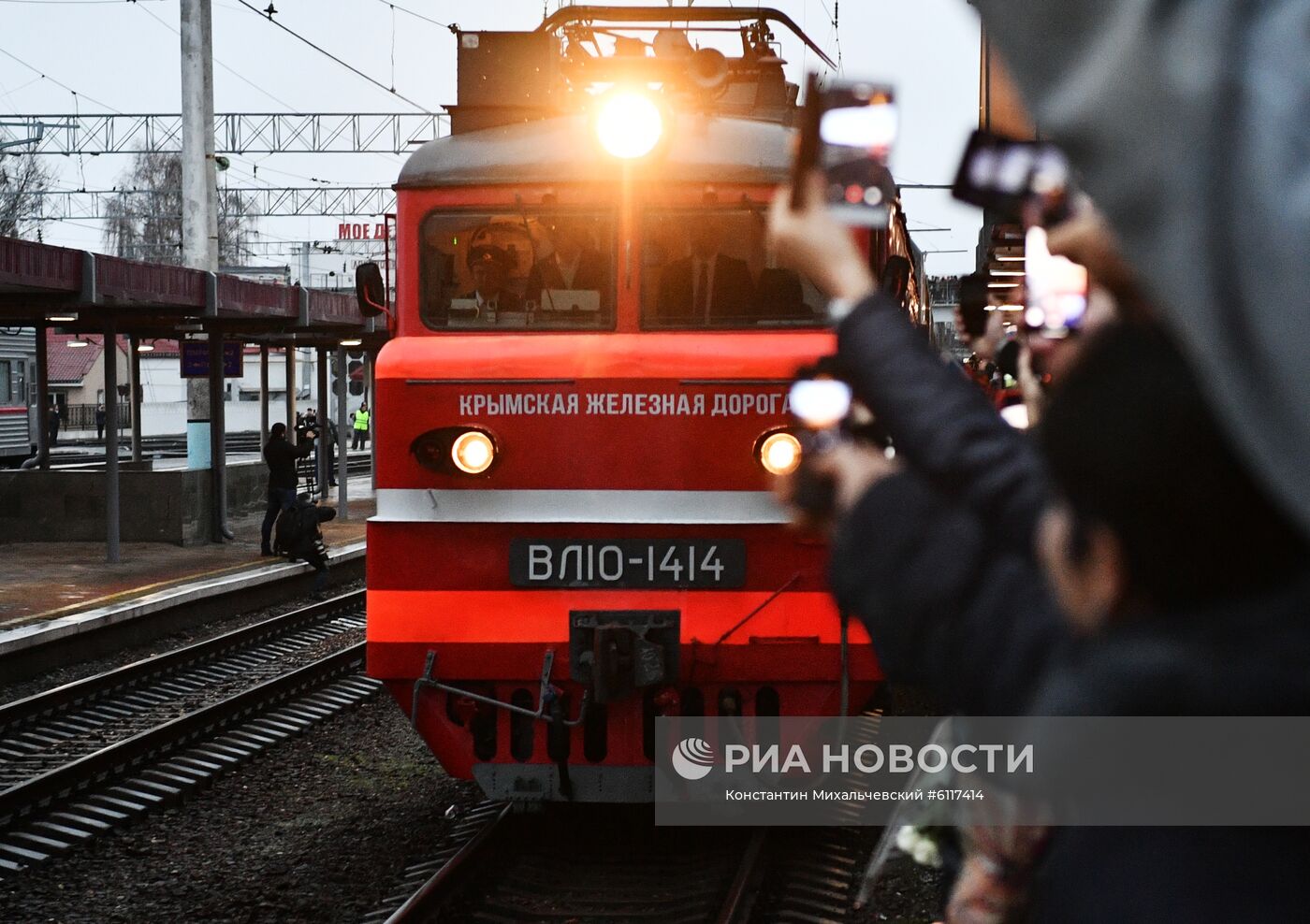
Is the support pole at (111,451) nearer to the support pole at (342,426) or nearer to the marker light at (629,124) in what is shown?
the support pole at (342,426)

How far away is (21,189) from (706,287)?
50640mm

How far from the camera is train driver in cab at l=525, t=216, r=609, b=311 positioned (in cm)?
584

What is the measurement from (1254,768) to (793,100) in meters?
6.17

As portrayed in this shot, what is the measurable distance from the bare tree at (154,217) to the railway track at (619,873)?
61.2 metres

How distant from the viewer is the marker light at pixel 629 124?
18.4ft

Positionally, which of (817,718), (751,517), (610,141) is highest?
(610,141)

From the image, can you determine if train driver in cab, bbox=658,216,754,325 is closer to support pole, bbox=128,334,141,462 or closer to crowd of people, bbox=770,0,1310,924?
crowd of people, bbox=770,0,1310,924

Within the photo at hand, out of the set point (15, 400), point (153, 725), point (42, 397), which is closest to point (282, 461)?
point (42, 397)

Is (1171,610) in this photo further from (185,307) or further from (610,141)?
(185,307)

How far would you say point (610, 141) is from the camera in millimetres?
5684

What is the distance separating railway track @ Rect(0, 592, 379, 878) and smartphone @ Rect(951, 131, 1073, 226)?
6.18m

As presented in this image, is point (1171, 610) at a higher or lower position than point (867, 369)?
lower

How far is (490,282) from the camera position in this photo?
5.87 metres

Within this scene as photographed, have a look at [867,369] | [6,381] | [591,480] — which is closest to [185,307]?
[591,480]
